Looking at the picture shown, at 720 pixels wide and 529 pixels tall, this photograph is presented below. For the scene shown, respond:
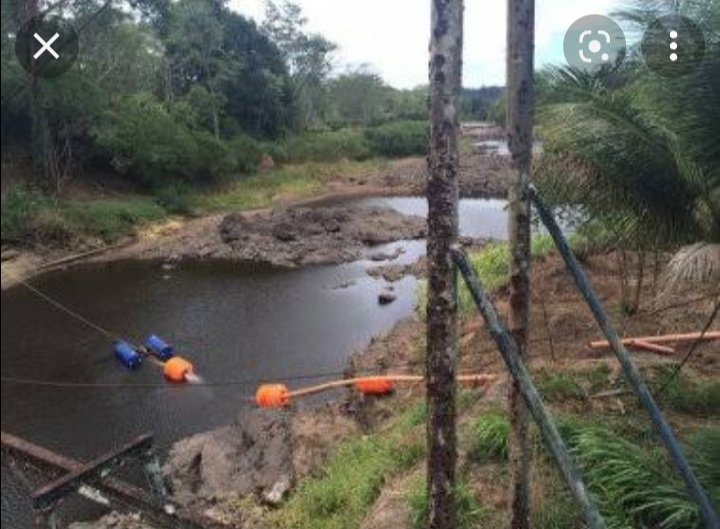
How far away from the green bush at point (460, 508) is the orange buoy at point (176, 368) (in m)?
2.90

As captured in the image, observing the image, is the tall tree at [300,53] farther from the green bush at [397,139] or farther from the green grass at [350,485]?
the green bush at [397,139]

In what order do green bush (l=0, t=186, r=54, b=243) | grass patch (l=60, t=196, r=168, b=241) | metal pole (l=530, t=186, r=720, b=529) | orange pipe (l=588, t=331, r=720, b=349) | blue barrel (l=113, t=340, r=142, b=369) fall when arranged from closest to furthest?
green bush (l=0, t=186, r=54, b=243) < grass patch (l=60, t=196, r=168, b=241) < metal pole (l=530, t=186, r=720, b=529) < blue barrel (l=113, t=340, r=142, b=369) < orange pipe (l=588, t=331, r=720, b=349)

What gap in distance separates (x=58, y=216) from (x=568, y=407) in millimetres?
5712

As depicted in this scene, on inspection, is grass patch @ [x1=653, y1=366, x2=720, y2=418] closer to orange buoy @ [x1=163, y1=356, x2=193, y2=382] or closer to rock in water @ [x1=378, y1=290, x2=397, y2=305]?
orange buoy @ [x1=163, y1=356, x2=193, y2=382]

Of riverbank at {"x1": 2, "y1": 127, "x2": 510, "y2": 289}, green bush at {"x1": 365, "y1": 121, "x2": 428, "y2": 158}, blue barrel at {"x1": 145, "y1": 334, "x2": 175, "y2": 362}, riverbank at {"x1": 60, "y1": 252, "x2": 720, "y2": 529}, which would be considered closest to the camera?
riverbank at {"x1": 2, "y1": 127, "x2": 510, "y2": 289}

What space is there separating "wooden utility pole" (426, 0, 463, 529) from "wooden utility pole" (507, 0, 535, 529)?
28.7 inches

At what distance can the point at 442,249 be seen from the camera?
421cm

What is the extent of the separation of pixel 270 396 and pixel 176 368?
290 cm

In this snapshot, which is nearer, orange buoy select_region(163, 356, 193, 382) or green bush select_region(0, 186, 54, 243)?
green bush select_region(0, 186, 54, 243)

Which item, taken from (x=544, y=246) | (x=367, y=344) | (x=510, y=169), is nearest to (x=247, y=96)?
(x=510, y=169)

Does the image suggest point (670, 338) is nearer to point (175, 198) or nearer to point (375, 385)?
point (375, 385)

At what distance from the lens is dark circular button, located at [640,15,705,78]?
5523mm

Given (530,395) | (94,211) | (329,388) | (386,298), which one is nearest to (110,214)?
(94,211)

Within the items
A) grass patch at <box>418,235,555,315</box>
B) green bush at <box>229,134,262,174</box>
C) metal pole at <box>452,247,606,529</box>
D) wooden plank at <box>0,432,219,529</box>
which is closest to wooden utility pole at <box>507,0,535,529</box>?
metal pole at <box>452,247,606,529</box>
